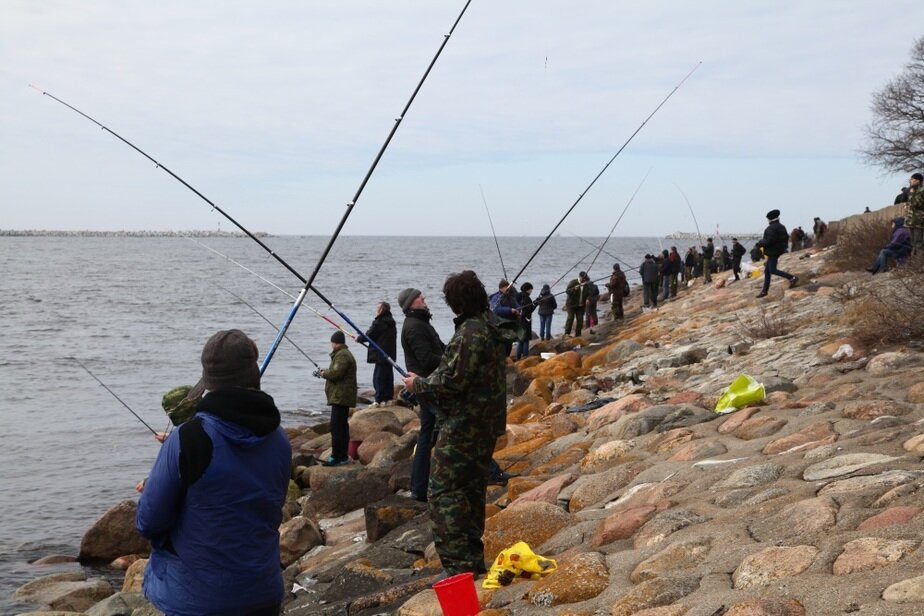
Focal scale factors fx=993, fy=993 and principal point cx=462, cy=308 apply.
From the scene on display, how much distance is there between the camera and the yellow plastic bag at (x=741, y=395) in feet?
26.5

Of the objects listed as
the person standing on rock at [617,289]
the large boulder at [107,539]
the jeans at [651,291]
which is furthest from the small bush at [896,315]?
the jeans at [651,291]

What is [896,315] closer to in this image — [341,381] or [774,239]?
[341,381]

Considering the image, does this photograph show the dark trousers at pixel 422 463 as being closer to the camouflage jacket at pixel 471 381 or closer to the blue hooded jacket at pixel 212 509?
the camouflage jacket at pixel 471 381

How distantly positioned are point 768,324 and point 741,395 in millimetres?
4603

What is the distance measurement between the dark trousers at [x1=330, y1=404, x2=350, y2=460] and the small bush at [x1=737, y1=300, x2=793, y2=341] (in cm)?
514

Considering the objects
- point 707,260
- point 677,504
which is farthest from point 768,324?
point 707,260

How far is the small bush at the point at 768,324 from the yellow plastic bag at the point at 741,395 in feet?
13.0

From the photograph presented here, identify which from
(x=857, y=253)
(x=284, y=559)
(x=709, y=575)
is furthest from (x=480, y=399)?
(x=857, y=253)

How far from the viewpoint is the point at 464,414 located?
5406 mm

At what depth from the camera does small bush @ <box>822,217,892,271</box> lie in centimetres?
1730

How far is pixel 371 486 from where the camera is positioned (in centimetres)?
980

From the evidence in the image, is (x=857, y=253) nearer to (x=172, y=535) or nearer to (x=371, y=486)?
(x=371, y=486)

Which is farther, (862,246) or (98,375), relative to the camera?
(98,375)

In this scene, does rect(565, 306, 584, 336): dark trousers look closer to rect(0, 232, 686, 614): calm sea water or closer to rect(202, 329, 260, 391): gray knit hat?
rect(0, 232, 686, 614): calm sea water
